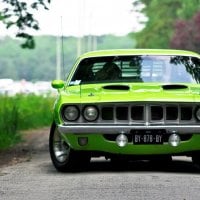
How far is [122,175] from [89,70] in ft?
6.52

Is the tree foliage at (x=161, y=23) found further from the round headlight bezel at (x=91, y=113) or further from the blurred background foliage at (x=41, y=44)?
the round headlight bezel at (x=91, y=113)

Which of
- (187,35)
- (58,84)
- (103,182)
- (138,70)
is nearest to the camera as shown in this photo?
(103,182)

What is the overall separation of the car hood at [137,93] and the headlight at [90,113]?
9 cm

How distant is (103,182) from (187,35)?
66.0 m

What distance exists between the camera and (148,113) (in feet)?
32.2

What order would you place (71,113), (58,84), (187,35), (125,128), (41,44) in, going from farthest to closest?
(41,44)
(187,35)
(58,84)
(71,113)
(125,128)

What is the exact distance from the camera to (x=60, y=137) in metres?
10.5

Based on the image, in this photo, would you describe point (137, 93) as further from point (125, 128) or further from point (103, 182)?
point (103, 182)

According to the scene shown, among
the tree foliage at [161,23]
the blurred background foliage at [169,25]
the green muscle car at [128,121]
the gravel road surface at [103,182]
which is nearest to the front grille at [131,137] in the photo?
the green muscle car at [128,121]

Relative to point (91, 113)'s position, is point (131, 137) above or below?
below

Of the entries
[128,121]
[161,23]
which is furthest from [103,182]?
[161,23]

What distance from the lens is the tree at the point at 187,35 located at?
7262cm

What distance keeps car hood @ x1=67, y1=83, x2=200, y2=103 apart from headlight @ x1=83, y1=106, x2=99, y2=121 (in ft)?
0.28

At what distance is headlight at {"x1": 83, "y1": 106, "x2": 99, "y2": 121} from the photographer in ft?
32.3
